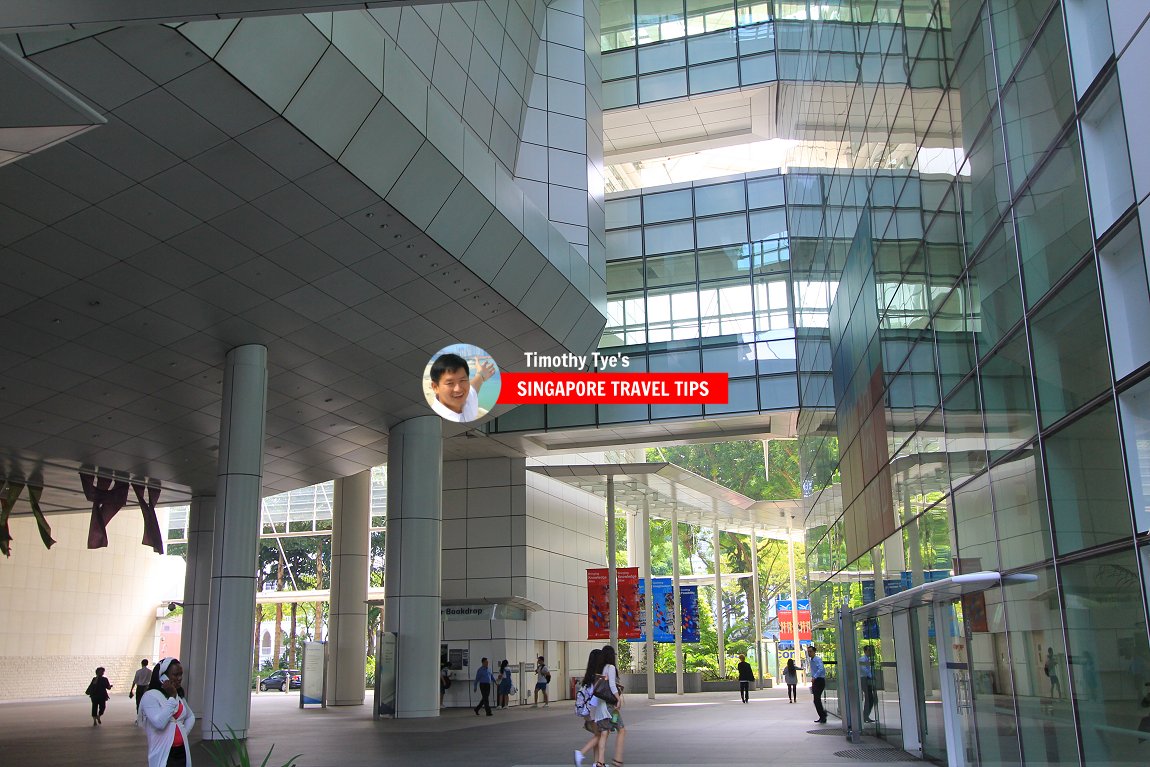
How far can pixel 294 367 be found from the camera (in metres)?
21.5

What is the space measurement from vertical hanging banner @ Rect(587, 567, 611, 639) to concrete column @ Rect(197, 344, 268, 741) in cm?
1682

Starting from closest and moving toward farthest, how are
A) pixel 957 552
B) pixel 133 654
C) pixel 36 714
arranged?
pixel 957 552 → pixel 36 714 → pixel 133 654

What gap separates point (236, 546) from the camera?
18.8 metres

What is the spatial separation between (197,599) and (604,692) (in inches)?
923

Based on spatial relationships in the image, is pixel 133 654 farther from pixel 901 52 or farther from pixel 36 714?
pixel 901 52

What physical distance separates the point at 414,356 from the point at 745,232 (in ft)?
47.2

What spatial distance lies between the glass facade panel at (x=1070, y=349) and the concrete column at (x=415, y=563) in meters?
19.1

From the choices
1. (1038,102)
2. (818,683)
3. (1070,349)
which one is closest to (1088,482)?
(1070,349)

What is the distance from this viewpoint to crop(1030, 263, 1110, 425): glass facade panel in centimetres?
684

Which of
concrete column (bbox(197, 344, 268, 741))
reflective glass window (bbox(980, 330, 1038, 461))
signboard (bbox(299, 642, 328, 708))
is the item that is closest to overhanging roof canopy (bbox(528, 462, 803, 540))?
signboard (bbox(299, 642, 328, 708))

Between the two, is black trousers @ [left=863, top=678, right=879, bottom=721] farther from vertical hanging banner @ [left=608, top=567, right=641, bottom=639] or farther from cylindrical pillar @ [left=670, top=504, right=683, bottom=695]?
cylindrical pillar @ [left=670, top=504, right=683, bottom=695]

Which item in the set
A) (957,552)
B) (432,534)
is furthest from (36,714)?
(957,552)

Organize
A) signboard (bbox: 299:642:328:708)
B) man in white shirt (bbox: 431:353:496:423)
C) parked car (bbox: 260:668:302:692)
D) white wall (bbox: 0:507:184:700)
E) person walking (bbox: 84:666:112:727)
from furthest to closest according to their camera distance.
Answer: parked car (bbox: 260:668:302:692) < white wall (bbox: 0:507:184:700) < signboard (bbox: 299:642:328:708) < person walking (bbox: 84:666:112:727) < man in white shirt (bbox: 431:353:496:423)

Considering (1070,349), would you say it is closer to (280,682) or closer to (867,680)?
(867,680)
